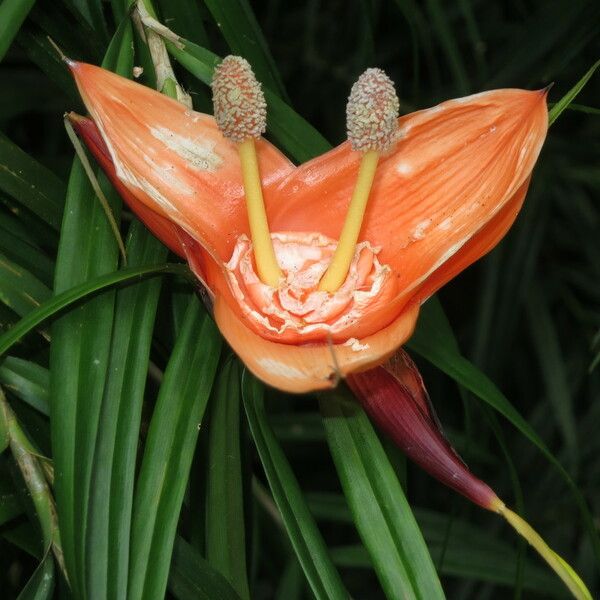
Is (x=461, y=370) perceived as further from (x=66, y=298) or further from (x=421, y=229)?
(x=66, y=298)

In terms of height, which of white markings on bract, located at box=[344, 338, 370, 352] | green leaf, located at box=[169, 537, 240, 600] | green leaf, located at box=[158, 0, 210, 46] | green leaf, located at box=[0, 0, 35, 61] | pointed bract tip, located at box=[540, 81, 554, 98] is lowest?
green leaf, located at box=[169, 537, 240, 600]

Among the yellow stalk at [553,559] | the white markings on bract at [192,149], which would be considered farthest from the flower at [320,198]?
the yellow stalk at [553,559]

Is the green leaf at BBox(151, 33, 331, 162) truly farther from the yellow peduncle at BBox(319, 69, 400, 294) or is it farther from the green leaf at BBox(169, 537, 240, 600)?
the green leaf at BBox(169, 537, 240, 600)

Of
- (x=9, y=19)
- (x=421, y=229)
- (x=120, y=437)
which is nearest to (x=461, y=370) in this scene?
(x=421, y=229)

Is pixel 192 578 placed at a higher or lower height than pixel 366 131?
lower

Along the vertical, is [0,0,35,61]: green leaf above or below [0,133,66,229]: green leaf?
above

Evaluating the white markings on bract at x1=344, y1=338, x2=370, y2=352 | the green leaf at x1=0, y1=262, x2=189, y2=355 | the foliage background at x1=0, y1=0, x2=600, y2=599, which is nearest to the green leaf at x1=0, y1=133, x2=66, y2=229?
the foliage background at x1=0, y1=0, x2=600, y2=599
